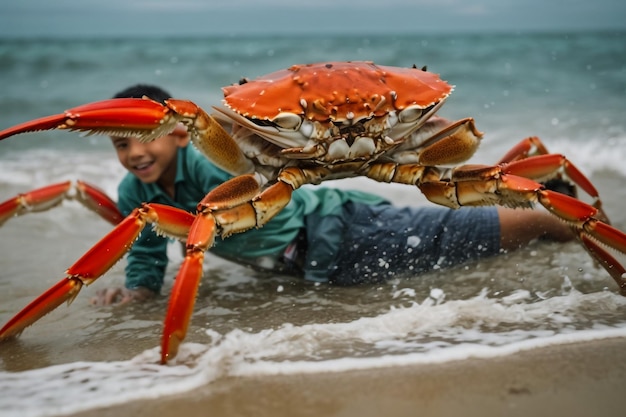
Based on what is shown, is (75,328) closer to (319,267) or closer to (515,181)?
(319,267)

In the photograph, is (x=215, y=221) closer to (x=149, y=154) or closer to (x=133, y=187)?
(x=149, y=154)

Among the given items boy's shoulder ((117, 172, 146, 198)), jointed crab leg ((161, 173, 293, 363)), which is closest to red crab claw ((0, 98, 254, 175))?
jointed crab leg ((161, 173, 293, 363))

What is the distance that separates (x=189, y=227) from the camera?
8.06 ft

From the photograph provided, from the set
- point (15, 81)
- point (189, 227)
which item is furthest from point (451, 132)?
point (15, 81)

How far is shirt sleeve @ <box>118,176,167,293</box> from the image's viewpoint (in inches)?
143

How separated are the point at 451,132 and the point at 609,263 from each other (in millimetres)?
961

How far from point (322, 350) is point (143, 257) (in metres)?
1.48

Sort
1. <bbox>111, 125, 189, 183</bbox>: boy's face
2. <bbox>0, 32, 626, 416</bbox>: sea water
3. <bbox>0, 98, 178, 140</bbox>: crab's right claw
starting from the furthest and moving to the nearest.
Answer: <bbox>111, 125, 189, 183</bbox>: boy's face, <bbox>0, 32, 626, 416</bbox>: sea water, <bbox>0, 98, 178, 140</bbox>: crab's right claw

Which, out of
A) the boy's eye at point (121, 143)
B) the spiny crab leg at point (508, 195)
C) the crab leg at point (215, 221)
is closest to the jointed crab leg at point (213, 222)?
the crab leg at point (215, 221)

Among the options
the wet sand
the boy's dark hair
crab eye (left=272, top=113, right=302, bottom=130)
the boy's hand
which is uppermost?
the boy's dark hair

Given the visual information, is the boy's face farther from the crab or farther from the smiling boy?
the crab

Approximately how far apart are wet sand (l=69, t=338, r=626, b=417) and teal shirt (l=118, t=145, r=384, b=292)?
4.27 feet

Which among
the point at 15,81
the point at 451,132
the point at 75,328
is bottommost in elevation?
the point at 75,328

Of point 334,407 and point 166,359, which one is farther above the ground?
point 166,359
